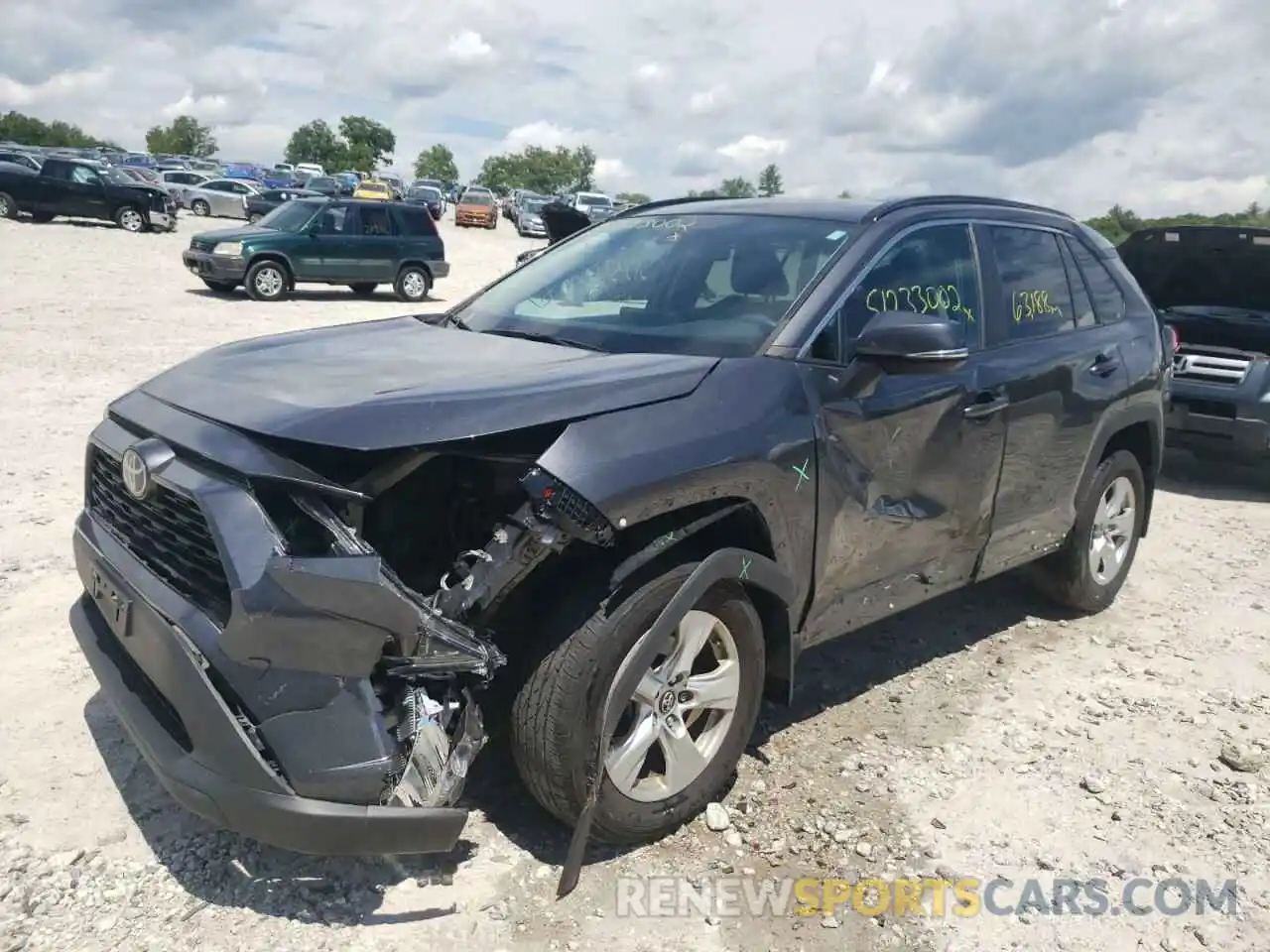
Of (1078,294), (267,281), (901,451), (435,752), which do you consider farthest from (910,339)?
(267,281)

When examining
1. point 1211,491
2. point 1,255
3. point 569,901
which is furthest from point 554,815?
point 1,255

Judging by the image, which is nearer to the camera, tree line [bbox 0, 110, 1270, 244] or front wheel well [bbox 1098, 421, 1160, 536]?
front wheel well [bbox 1098, 421, 1160, 536]

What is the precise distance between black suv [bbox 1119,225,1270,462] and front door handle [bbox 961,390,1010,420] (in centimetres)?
407

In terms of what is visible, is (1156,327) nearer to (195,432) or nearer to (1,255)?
(195,432)

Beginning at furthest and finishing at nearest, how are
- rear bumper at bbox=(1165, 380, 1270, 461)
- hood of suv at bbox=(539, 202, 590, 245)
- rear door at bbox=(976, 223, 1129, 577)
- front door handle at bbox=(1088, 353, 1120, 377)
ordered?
rear bumper at bbox=(1165, 380, 1270, 461) → hood of suv at bbox=(539, 202, 590, 245) → front door handle at bbox=(1088, 353, 1120, 377) → rear door at bbox=(976, 223, 1129, 577)

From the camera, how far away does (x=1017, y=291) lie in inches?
171

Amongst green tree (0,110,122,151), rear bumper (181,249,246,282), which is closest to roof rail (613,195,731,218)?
rear bumper (181,249,246,282)

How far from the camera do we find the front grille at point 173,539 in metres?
2.57

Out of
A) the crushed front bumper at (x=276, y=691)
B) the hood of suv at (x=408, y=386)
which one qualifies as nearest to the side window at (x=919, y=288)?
the hood of suv at (x=408, y=386)

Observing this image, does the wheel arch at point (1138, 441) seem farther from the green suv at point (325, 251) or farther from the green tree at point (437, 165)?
the green tree at point (437, 165)

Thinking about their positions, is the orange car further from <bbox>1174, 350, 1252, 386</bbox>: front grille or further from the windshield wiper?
the windshield wiper

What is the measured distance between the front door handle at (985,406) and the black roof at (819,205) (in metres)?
0.77

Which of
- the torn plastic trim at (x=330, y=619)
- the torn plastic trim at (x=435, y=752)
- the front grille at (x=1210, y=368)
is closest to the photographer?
the torn plastic trim at (x=330, y=619)

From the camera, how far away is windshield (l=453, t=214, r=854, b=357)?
3424mm
